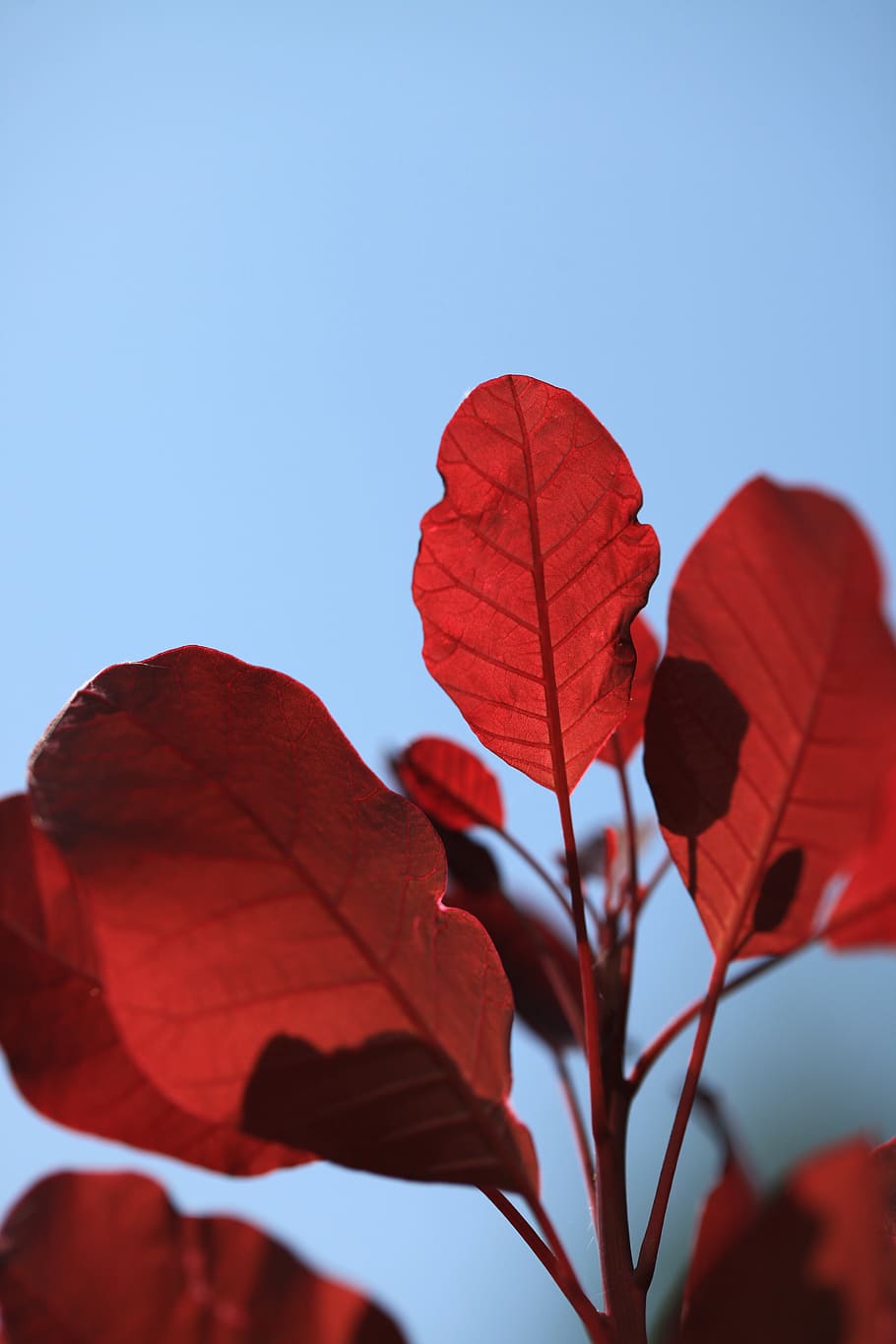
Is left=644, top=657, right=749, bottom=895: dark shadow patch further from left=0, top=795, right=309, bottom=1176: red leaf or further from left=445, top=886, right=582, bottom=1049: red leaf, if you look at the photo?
left=445, top=886, right=582, bottom=1049: red leaf

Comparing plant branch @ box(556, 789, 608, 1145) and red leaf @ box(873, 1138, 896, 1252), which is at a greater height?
plant branch @ box(556, 789, 608, 1145)

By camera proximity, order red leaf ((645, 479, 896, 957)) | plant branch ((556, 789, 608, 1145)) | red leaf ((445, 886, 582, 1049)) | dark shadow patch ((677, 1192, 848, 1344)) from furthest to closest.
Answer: red leaf ((445, 886, 582, 1049))
plant branch ((556, 789, 608, 1145))
red leaf ((645, 479, 896, 957))
dark shadow patch ((677, 1192, 848, 1344))

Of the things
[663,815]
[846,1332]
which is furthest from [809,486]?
[846,1332]

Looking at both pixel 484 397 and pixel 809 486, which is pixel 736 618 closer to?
pixel 809 486

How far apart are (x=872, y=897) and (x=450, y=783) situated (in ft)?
1.29

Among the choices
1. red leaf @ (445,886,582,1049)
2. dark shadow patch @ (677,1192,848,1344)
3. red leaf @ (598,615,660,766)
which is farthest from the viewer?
red leaf @ (445,886,582,1049)

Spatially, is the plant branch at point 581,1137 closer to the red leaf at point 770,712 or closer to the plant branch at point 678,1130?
the plant branch at point 678,1130

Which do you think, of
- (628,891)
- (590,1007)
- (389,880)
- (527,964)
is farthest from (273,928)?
(527,964)

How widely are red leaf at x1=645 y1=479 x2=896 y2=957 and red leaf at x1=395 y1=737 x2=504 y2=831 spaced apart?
1.02 feet

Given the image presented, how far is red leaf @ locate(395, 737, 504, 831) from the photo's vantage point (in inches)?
29.1

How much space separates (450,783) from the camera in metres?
0.74

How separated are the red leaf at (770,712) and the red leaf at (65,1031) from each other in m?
0.24

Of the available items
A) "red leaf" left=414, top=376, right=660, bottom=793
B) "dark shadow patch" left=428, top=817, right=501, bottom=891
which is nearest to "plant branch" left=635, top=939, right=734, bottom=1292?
"red leaf" left=414, top=376, right=660, bottom=793

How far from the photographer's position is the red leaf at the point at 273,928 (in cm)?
35
